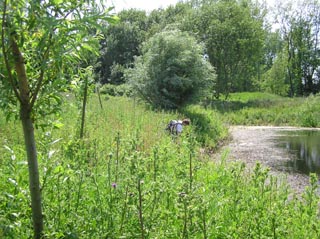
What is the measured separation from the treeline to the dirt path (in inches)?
417

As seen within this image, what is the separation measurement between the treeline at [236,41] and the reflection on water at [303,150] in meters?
9.57

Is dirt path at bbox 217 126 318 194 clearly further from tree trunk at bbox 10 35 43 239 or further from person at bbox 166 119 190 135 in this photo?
tree trunk at bbox 10 35 43 239

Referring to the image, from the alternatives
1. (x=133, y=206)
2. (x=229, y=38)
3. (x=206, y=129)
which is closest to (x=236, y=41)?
(x=229, y=38)

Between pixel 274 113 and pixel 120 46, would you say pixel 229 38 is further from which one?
pixel 120 46

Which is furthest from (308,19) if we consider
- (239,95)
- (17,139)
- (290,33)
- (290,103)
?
(17,139)

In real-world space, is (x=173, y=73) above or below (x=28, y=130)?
above

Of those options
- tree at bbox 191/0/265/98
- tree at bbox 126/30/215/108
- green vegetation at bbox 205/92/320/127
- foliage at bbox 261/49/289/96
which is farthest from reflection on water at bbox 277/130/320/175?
foliage at bbox 261/49/289/96

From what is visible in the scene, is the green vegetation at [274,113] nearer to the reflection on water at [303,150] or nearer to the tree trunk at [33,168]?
the reflection on water at [303,150]

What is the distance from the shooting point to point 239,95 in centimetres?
2902

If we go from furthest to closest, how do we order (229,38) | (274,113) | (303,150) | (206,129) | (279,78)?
(279,78) → (229,38) → (274,113) → (206,129) → (303,150)

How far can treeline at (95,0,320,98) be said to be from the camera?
2494 cm

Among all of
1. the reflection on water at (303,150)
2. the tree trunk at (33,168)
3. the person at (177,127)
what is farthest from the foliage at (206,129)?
the tree trunk at (33,168)

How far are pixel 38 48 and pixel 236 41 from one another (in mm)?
24337

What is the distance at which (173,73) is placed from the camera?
1386 centimetres
